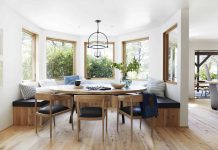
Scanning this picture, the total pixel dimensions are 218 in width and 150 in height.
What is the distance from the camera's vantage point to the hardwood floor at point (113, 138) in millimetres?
2867

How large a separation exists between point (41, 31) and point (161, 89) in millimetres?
3668

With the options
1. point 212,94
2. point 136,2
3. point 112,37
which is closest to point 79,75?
point 112,37

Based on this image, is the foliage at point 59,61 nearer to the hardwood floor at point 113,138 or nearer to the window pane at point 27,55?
the window pane at point 27,55

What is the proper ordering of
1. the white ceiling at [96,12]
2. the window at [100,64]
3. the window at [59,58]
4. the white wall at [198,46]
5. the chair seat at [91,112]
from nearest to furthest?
1. the chair seat at [91,112]
2. the white ceiling at [96,12]
3. the window at [59,58]
4. the window at [100,64]
5. the white wall at [198,46]

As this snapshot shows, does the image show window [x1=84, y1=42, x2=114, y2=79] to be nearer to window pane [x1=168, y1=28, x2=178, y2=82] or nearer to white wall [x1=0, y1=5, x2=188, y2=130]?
white wall [x1=0, y1=5, x2=188, y2=130]

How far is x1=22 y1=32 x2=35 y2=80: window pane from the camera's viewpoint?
477 centimetres

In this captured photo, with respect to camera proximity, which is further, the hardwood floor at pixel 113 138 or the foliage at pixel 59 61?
the foliage at pixel 59 61

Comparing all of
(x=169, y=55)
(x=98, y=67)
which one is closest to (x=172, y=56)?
(x=169, y=55)

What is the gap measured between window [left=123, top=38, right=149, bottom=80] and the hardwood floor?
7.96 feet

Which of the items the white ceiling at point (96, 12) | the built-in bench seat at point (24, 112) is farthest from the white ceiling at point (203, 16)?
Result: the built-in bench seat at point (24, 112)

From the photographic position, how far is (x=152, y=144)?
9.73 ft

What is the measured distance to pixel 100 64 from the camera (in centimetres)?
684

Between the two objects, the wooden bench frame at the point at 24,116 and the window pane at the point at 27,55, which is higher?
the window pane at the point at 27,55

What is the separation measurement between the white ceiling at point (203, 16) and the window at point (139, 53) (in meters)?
1.47
